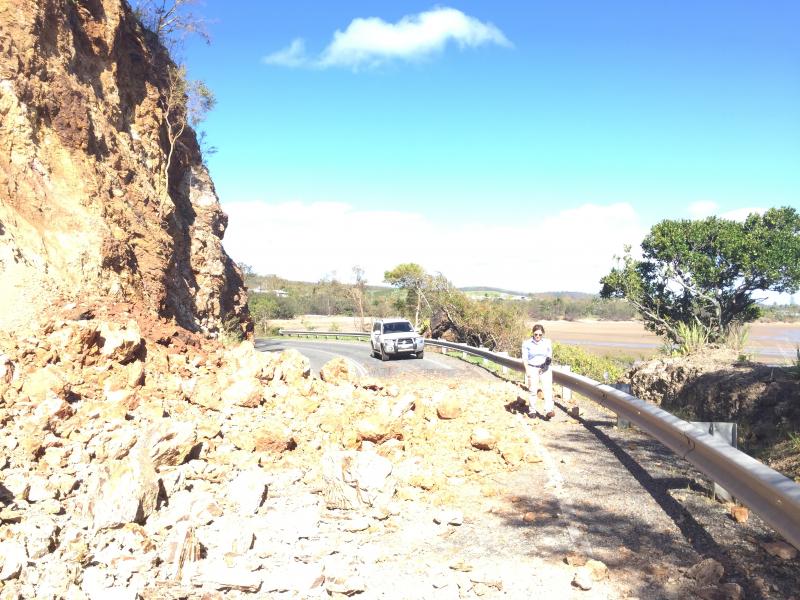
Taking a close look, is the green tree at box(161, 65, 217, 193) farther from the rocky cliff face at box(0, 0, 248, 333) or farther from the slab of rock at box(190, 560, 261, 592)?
the slab of rock at box(190, 560, 261, 592)

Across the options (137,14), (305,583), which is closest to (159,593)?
(305,583)

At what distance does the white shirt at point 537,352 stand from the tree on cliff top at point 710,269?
16.8 meters

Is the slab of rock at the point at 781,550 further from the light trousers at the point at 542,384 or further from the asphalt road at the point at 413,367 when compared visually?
the asphalt road at the point at 413,367

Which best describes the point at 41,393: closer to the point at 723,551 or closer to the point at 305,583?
the point at 305,583

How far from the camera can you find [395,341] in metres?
23.2

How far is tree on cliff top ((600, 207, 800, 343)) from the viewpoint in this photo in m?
24.8

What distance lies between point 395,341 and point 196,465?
17.2 metres

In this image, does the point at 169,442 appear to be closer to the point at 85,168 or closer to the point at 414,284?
the point at 85,168

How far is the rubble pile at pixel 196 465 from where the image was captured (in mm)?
4023

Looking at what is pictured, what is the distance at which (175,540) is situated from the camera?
4.29 meters

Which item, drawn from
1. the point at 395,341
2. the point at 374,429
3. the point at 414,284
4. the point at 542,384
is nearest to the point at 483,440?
the point at 374,429

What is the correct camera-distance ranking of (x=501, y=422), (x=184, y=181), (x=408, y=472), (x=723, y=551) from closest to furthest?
(x=723, y=551) < (x=408, y=472) < (x=501, y=422) < (x=184, y=181)

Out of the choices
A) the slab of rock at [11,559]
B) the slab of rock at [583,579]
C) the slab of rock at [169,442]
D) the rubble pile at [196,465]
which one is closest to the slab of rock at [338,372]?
the rubble pile at [196,465]

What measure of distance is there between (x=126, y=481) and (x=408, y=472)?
2941mm
